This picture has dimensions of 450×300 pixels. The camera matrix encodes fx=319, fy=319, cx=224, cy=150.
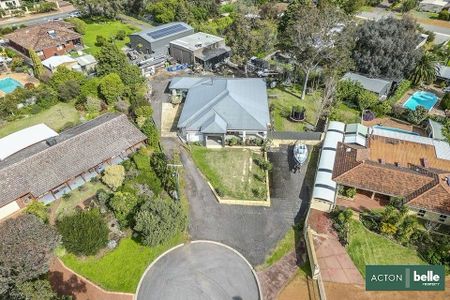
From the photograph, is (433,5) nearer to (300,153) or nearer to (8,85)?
(300,153)

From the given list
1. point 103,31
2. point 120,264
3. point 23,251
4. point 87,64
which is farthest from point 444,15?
point 23,251

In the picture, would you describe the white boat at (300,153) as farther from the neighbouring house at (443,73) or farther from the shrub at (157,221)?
the neighbouring house at (443,73)

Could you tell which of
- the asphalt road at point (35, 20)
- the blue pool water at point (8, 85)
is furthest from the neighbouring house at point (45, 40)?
the asphalt road at point (35, 20)

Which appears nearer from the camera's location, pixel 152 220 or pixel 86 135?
pixel 152 220

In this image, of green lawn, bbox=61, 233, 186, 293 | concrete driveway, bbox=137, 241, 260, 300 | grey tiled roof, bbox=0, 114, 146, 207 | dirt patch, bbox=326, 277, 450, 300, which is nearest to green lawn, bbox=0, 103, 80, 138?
grey tiled roof, bbox=0, 114, 146, 207

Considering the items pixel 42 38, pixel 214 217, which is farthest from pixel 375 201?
pixel 42 38

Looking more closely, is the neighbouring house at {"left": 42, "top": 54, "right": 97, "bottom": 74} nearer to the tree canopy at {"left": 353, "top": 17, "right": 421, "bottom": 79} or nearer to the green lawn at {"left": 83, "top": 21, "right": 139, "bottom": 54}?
the green lawn at {"left": 83, "top": 21, "right": 139, "bottom": 54}

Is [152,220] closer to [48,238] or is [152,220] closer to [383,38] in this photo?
[48,238]
